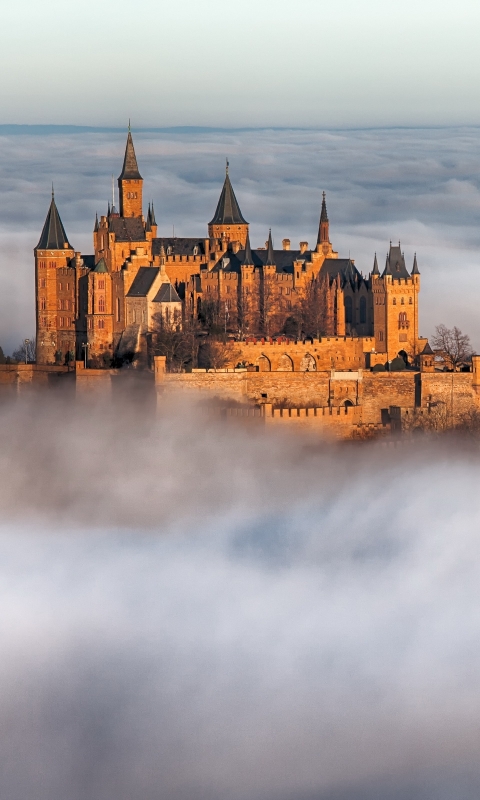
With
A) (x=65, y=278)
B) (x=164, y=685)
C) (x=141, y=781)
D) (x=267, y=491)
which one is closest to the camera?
(x=141, y=781)

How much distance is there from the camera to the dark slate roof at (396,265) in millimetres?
59875

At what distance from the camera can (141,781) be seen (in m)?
34.6

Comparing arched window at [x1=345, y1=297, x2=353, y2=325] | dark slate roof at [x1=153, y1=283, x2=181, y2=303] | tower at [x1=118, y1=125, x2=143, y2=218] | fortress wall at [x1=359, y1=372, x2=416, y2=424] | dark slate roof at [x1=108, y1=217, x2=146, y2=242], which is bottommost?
fortress wall at [x1=359, y1=372, x2=416, y2=424]

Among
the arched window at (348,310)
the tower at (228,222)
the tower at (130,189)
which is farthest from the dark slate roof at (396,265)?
the tower at (130,189)

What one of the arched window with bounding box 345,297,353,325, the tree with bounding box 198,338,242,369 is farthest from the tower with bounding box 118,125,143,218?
the arched window with bounding box 345,297,353,325

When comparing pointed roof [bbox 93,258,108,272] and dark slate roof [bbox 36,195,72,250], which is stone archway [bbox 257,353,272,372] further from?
dark slate roof [bbox 36,195,72,250]

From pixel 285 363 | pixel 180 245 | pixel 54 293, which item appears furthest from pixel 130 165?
pixel 285 363

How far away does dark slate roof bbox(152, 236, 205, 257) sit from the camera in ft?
204

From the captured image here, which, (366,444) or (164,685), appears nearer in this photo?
(164,685)

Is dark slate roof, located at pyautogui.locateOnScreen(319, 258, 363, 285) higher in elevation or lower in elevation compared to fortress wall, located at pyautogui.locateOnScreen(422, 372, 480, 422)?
higher

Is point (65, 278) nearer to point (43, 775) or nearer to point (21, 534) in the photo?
point (21, 534)

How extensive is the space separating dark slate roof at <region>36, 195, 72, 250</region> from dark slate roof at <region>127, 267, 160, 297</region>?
104 inches

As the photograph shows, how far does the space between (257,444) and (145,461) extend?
2.68 m

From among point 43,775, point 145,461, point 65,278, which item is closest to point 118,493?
point 145,461
